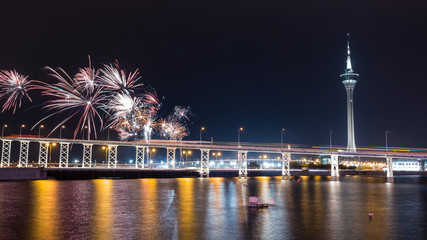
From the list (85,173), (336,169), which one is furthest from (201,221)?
(336,169)

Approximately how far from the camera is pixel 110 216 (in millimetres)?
33062

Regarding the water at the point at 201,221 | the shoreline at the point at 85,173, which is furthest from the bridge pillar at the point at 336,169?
the water at the point at 201,221

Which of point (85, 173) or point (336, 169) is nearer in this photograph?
point (85, 173)

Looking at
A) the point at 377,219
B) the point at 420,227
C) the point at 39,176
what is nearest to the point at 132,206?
the point at 377,219

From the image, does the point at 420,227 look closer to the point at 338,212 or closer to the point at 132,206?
the point at 338,212

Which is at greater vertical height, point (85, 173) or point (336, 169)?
point (336, 169)

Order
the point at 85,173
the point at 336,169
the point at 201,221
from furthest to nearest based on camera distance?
1. the point at 336,169
2. the point at 85,173
3. the point at 201,221

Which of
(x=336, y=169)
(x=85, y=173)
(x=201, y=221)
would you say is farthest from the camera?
(x=336, y=169)

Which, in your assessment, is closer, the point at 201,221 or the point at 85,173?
the point at 201,221

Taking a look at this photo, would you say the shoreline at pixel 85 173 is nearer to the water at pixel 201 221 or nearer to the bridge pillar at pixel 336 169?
the bridge pillar at pixel 336 169

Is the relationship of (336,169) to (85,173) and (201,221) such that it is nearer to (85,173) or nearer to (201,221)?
(85,173)

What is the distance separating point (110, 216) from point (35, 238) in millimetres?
9643

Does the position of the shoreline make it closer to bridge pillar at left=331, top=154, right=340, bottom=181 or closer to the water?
bridge pillar at left=331, top=154, right=340, bottom=181

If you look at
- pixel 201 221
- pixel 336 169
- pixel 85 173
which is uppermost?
pixel 336 169
